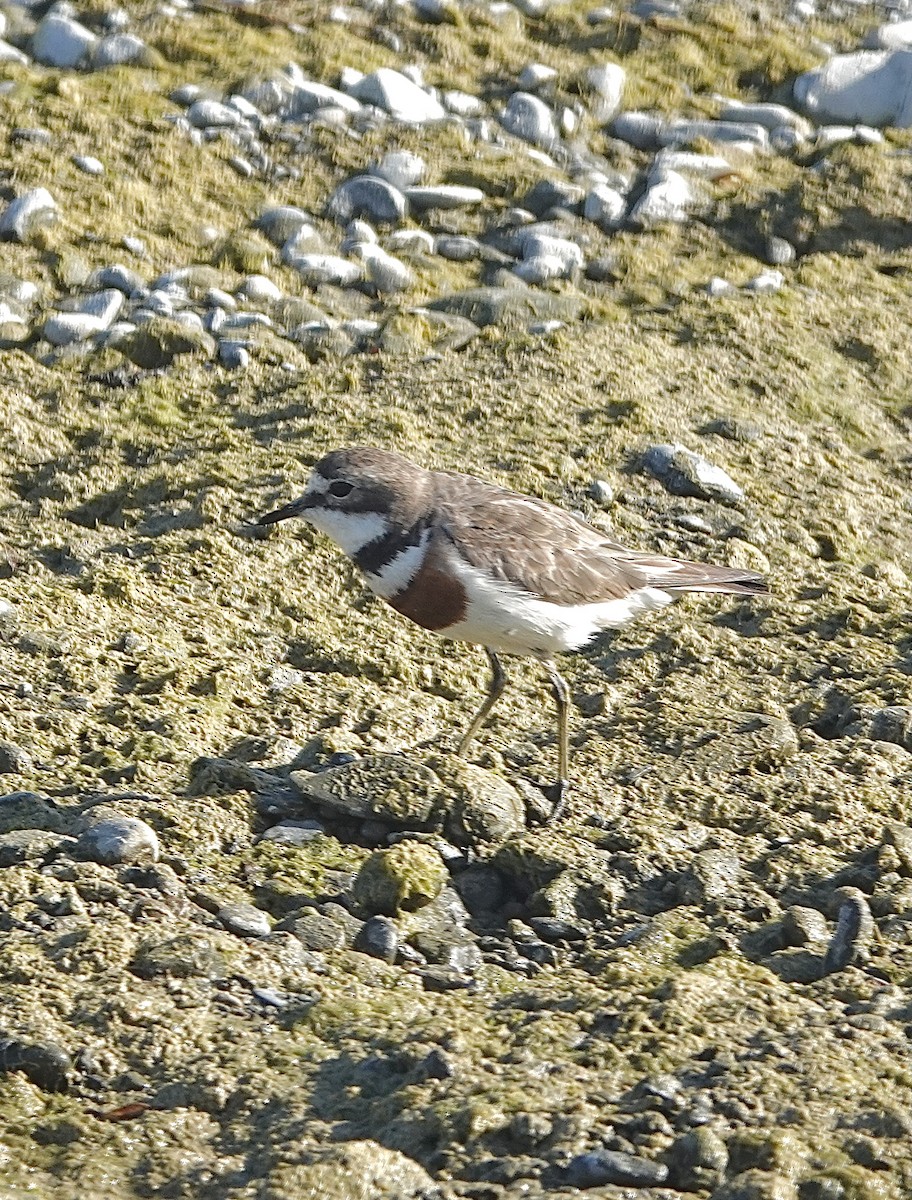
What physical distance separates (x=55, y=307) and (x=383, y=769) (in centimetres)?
398

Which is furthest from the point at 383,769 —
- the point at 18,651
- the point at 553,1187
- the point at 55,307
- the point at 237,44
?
the point at 237,44

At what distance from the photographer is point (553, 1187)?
3396mm

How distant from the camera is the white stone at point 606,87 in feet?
33.9

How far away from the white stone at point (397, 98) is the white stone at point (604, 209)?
4.05ft

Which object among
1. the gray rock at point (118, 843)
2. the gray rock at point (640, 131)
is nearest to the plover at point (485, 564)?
the gray rock at point (118, 843)

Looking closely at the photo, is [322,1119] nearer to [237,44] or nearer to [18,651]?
[18,651]

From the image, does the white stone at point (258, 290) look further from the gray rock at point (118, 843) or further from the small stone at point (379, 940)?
the small stone at point (379, 940)

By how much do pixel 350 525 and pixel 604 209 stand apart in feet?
13.8

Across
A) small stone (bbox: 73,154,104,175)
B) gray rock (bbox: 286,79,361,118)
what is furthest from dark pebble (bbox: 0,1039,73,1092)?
gray rock (bbox: 286,79,361,118)

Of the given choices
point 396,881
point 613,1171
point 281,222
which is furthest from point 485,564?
point 281,222

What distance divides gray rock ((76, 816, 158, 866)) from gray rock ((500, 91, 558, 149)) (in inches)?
255

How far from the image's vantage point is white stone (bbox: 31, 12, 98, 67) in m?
9.94

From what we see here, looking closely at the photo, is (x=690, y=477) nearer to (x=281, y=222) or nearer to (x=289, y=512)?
(x=289, y=512)

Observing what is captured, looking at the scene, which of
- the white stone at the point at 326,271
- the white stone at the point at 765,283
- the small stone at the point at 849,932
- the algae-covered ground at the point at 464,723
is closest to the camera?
the algae-covered ground at the point at 464,723
